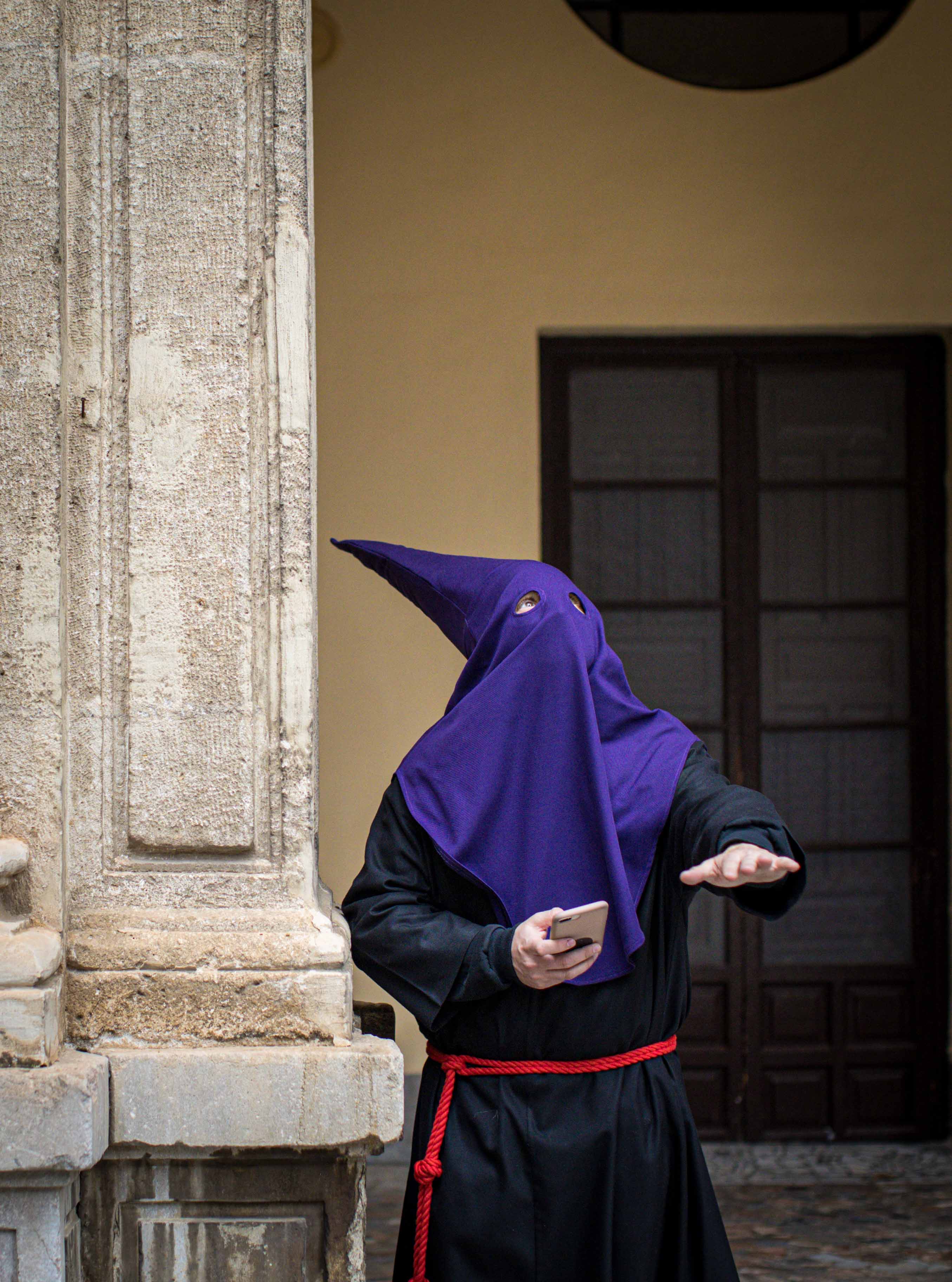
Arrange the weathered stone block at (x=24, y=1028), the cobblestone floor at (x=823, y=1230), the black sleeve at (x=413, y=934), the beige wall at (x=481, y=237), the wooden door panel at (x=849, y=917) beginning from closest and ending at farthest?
the weathered stone block at (x=24, y=1028) → the black sleeve at (x=413, y=934) → the cobblestone floor at (x=823, y=1230) → the beige wall at (x=481, y=237) → the wooden door panel at (x=849, y=917)

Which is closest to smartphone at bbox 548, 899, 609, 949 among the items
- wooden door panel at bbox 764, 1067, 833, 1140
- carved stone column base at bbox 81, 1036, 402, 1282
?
carved stone column base at bbox 81, 1036, 402, 1282

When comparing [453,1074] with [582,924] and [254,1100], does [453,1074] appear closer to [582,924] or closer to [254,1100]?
[254,1100]

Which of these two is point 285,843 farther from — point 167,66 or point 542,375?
point 542,375

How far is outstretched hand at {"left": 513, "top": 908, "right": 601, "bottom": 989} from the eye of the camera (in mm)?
1868

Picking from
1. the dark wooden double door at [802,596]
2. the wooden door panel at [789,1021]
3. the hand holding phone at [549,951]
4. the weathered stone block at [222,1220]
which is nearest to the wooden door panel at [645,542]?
the dark wooden double door at [802,596]

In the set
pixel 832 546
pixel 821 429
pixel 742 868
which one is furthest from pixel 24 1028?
pixel 821 429

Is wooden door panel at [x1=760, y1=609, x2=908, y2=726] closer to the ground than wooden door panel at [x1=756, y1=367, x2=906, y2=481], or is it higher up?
closer to the ground

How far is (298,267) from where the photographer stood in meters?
2.10

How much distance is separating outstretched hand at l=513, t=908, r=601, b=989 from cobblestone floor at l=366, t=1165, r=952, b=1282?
74.4 inches

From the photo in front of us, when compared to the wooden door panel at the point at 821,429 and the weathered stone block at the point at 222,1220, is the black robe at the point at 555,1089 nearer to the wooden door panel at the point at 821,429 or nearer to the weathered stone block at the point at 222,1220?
the weathered stone block at the point at 222,1220

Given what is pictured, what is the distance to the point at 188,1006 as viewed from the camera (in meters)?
2.02

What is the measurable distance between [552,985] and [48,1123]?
30.1 inches

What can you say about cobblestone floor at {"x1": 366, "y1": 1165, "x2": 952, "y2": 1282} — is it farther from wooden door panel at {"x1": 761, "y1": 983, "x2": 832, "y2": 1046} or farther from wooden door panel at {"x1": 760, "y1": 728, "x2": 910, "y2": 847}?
wooden door panel at {"x1": 760, "y1": 728, "x2": 910, "y2": 847}

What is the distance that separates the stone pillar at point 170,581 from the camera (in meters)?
2.02
